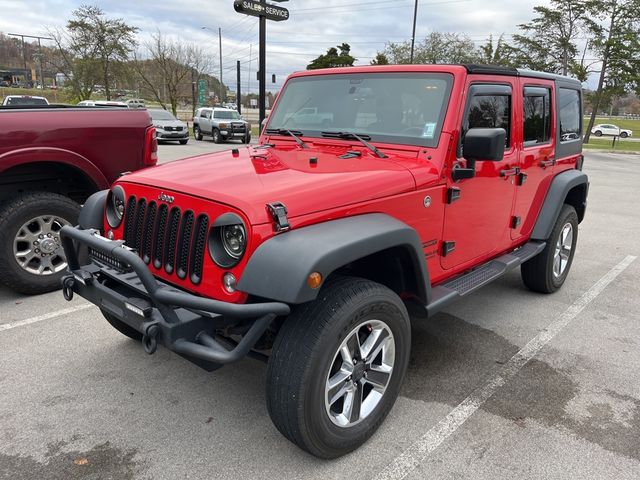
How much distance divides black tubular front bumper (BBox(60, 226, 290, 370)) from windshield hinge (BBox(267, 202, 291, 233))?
343mm

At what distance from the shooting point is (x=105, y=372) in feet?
11.2

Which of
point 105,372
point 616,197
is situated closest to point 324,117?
point 105,372

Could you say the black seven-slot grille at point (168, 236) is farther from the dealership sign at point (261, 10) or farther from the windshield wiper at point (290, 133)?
the dealership sign at point (261, 10)

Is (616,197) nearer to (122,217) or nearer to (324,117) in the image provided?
(324,117)

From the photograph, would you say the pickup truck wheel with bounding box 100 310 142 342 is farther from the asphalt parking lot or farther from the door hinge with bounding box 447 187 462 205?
A: the door hinge with bounding box 447 187 462 205

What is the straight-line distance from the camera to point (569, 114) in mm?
4953

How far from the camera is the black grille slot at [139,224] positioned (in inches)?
111

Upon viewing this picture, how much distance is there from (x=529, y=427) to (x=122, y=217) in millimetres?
2627

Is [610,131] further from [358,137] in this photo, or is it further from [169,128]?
[358,137]

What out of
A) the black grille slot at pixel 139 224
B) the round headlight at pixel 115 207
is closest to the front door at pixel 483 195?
the black grille slot at pixel 139 224

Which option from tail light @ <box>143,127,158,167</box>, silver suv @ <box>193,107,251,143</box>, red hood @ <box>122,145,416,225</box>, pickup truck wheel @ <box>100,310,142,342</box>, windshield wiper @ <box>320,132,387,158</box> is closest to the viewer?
red hood @ <box>122,145,416,225</box>

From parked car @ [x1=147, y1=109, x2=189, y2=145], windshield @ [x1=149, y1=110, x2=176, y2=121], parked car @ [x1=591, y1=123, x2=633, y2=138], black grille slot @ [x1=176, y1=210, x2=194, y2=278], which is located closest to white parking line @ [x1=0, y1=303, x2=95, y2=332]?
black grille slot @ [x1=176, y1=210, x2=194, y2=278]

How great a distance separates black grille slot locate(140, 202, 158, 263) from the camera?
9.07 feet

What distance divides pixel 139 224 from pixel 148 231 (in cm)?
10
